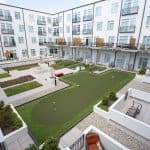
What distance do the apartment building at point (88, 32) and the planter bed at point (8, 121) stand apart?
707 inches

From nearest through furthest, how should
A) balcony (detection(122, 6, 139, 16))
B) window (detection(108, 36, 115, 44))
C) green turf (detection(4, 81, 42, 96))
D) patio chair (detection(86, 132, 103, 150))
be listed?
1. patio chair (detection(86, 132, 103, 150))
2. green turf (detection(4, 81, 42, 96))
3. balcony (detection(122, 6, 139, 16))
4. window (detection(108, 36, 115, 44))

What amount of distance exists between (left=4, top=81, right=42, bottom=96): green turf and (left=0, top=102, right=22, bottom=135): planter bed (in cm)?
445

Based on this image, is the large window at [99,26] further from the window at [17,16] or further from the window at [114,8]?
the window at [17,16]

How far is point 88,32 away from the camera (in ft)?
84.0

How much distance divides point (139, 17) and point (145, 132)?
17884 mm

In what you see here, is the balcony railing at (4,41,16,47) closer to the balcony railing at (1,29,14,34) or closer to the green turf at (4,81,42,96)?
the balcony railing at (1,29,14,34)

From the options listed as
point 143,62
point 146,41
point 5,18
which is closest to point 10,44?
point 5,18

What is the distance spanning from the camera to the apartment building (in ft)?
61.2

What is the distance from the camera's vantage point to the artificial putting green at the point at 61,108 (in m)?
7.30

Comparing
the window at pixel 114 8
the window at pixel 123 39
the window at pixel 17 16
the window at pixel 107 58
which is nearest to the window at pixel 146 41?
the window at pixel 123 39

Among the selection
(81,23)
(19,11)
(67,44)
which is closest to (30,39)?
(19,11)

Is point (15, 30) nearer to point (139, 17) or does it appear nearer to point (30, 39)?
point (30, 39)

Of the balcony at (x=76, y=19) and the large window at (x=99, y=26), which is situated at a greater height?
the balcony at (x=76, y=19)

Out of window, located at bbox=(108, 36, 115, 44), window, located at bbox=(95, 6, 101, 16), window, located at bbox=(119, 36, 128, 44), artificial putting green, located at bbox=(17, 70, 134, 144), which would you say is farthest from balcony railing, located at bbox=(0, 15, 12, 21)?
window, located at bbox=(119, 36, 128, 44)
